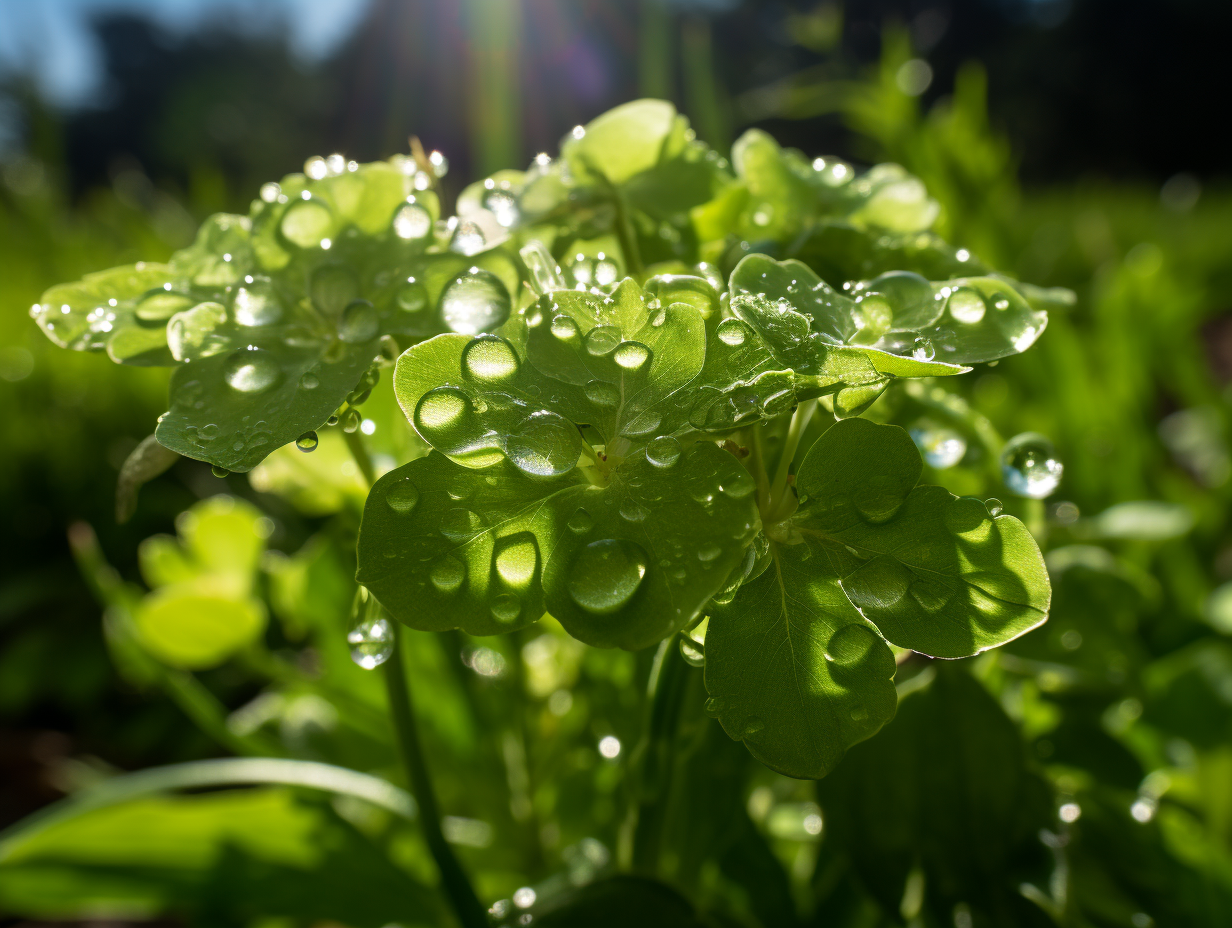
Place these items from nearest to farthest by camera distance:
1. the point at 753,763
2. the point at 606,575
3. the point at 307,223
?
the point at 606,575 < the point at 307,223 < the point at 753,763

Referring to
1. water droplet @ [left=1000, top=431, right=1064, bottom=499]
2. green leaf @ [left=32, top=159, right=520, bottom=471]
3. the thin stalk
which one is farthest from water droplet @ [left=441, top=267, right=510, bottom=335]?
water droplet @ [left=1000, top=431, right=1064, bottom=499]

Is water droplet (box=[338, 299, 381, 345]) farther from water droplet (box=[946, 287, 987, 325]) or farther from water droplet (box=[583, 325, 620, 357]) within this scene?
water droplet (box=[946, 287, 987, 325])

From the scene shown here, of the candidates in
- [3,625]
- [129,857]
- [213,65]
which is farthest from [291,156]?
[129,857]

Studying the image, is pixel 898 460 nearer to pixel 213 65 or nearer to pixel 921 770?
pixel 921 770

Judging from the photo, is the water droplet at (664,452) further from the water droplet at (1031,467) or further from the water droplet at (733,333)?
the water droplet at (1031,467)

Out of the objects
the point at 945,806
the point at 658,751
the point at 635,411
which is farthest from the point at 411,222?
the point at 945,806

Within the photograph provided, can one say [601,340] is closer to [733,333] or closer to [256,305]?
[733,333]

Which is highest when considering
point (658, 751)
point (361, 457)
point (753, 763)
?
point (361, 457)
